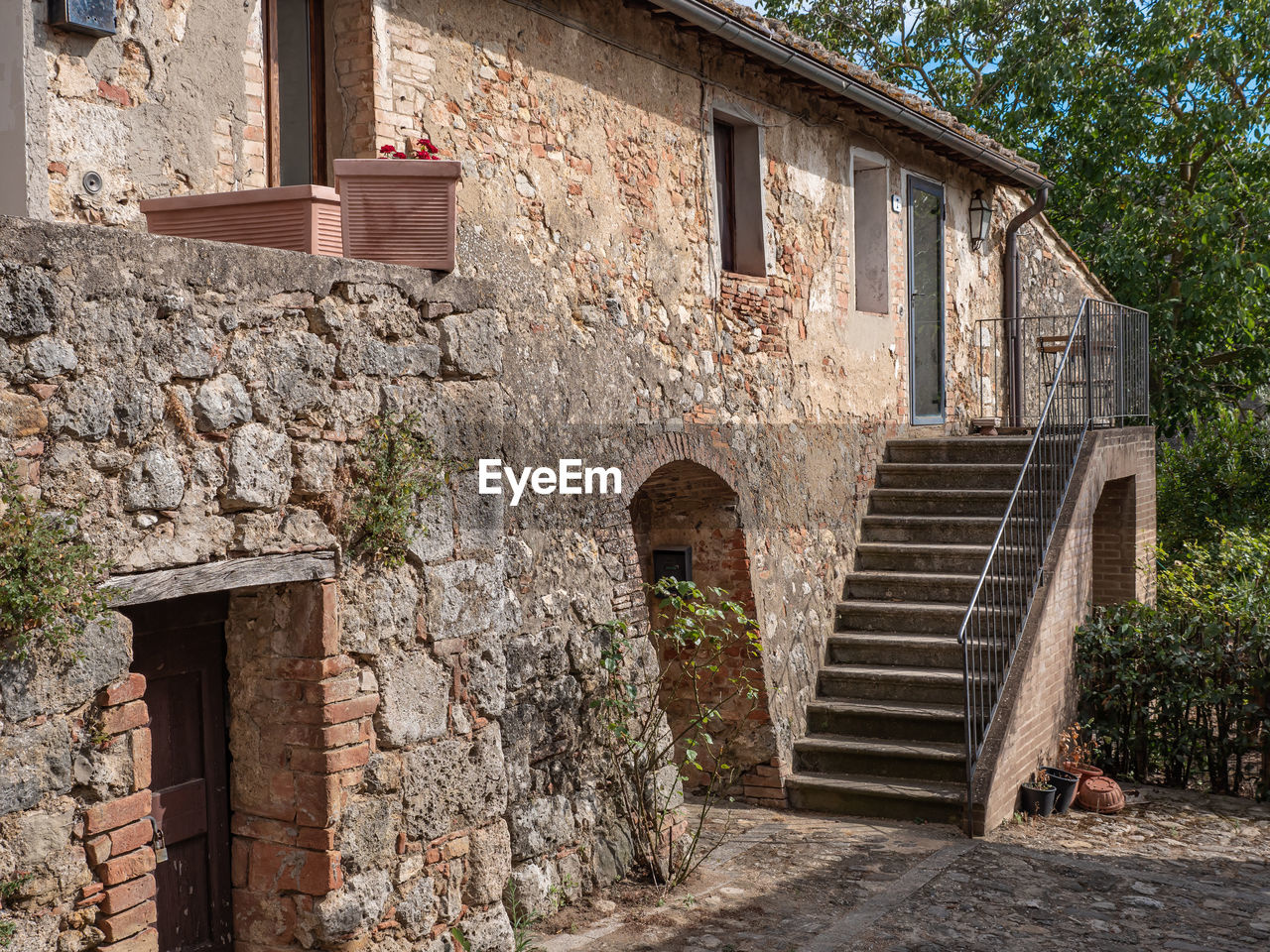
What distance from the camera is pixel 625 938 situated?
202 inches

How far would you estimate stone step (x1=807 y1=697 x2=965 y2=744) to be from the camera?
730cm

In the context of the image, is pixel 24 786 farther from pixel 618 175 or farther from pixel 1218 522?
pixel 1218 522

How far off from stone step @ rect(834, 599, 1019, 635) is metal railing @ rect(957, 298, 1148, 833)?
7.5 inches

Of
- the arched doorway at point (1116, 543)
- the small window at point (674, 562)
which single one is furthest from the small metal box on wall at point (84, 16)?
the arched doorway at point (1116, 543)

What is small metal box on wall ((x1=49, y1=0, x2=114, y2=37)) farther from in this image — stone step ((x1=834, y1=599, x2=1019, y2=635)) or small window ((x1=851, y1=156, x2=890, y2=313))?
small window ((x1=851, y1=156, x2=890, y2=313))

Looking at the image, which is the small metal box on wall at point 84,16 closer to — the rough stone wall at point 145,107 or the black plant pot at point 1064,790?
the rough stone wall at point 145,107

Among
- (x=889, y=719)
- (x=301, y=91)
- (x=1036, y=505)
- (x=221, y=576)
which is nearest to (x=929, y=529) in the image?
A: (x=1036, y=505)

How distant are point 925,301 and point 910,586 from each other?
9.60 feet

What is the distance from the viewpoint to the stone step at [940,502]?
28.5 feet

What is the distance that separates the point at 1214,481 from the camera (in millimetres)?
14344

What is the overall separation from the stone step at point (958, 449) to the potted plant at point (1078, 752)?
6.74 ft

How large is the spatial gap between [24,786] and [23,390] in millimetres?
994

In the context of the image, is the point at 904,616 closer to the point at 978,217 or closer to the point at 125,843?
the point at 978,217

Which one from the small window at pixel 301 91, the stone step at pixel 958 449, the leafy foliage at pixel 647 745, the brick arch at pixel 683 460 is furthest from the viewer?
the stone step at pixel 958 449
